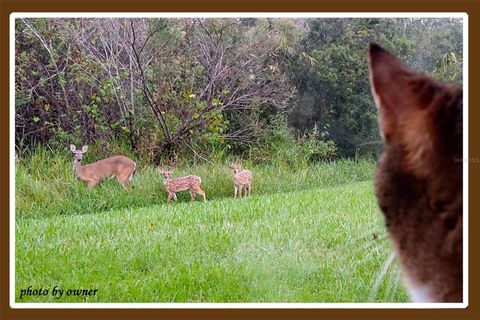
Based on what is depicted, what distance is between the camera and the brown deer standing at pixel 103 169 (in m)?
1.86

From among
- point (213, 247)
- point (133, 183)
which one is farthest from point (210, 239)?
point (133, 183)

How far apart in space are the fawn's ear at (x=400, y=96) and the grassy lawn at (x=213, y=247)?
2.43 ft

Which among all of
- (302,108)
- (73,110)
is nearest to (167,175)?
(73,110)

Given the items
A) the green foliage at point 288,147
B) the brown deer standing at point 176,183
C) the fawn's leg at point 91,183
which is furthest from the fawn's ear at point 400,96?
the fawn's leg at point 91,183

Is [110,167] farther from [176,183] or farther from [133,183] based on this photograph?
[176,183]

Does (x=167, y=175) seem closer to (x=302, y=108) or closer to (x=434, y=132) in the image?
(x=302, y=108)

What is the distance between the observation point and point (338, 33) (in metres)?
1.85

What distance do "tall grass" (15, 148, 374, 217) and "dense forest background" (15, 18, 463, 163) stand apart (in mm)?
38

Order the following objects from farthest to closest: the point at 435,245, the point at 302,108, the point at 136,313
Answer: the point at 302,108
the point at 136,313
the point at 435,245

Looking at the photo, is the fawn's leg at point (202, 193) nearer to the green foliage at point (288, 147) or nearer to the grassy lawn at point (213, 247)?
the grassy lawn at point (213, 247)

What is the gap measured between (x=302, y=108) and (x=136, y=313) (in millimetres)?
801

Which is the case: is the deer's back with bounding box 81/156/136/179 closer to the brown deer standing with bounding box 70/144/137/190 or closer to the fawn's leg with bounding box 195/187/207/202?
the brown deer standing with bounding box 70/144/137/190

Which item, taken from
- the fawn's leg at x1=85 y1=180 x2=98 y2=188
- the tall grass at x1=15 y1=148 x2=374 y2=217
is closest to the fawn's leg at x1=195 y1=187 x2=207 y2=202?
the tall grass at x1=15 y1=148 x2=374 y2=217

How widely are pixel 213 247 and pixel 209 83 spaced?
1.66 ft
